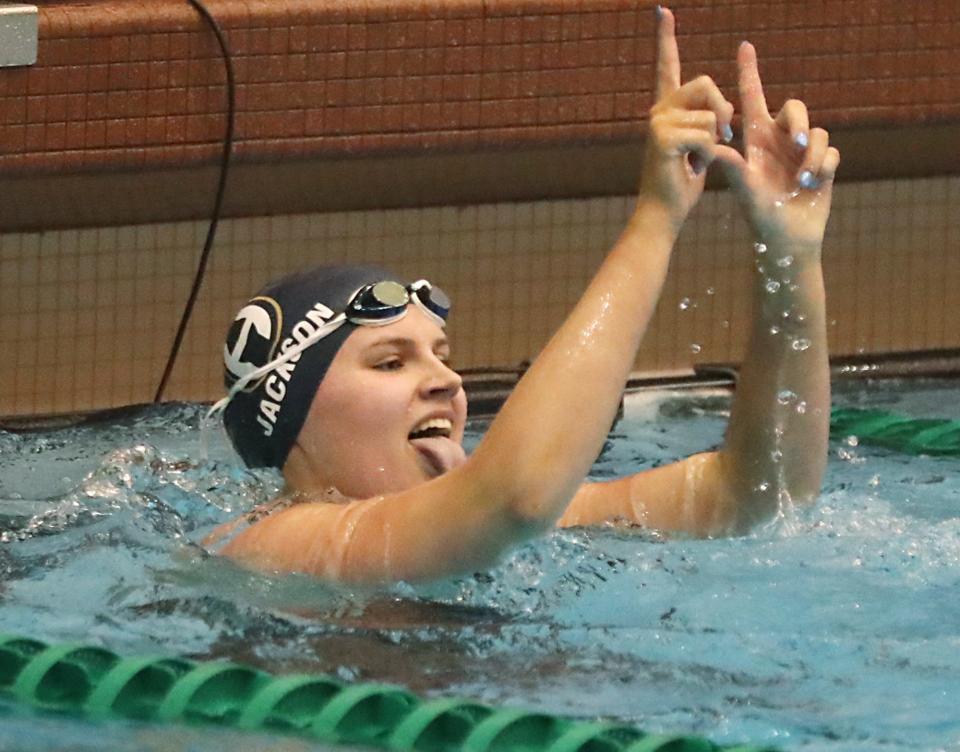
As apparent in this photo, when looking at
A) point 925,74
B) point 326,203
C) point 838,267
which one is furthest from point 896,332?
point 326,203

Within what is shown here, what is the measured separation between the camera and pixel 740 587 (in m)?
3.30

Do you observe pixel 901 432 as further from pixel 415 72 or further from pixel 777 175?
pixel 777 175

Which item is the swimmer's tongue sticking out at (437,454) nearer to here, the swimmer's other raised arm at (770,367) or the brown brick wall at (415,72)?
the swimmer's other raised arm at (770,367)

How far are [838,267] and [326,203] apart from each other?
1.68m

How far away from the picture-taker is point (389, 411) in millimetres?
2891

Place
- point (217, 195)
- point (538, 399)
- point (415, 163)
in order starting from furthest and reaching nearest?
point (415, 163)
point (217, 195)
point (538, 399)

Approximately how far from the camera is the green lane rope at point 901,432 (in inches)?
185

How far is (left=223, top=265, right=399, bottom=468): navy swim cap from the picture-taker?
119 inches

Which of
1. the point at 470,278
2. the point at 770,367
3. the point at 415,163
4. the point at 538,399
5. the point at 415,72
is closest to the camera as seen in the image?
the point at 538,399

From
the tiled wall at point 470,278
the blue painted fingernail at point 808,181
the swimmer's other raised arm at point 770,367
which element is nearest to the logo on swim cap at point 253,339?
the swimmer's other raised arm at point 770,367

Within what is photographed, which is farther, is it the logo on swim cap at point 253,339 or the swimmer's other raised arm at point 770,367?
the logo on swim cap at point 253,339

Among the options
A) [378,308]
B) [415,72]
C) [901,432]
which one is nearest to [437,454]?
[378,308]

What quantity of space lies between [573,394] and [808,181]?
0.52 m

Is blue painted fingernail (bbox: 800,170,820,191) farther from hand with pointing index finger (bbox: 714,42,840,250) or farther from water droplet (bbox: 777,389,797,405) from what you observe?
water droplet (bbox: 777,389,797,405)
